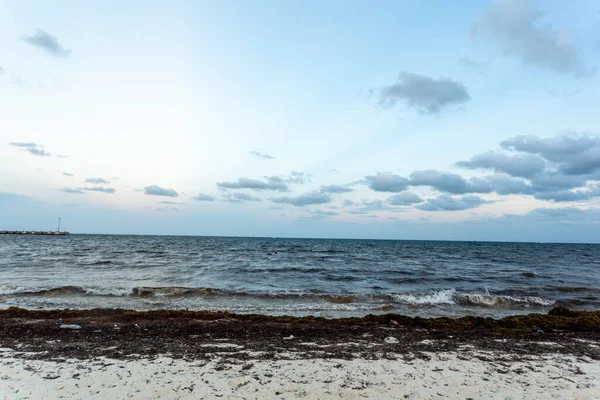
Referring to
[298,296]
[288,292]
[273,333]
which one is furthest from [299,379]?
[288,292]

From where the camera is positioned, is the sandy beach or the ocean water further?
the ocean water

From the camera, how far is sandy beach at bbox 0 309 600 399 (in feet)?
17.8

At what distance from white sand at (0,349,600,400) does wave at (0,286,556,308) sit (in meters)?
8.76

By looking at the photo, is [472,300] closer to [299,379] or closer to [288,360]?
[288,360]

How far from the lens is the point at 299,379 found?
19.1ft

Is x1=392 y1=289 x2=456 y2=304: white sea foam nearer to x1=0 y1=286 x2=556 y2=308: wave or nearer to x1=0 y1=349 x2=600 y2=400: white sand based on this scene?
x1=0 y1=286 x2=556 y2=308: wave

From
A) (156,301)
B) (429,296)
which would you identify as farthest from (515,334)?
(156,301)

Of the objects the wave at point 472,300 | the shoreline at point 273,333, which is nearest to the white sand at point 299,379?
the shoreline at point 273,333

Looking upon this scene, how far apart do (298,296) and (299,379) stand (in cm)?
1077

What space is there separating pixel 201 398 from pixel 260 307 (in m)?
8.94

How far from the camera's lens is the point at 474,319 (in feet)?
35.9

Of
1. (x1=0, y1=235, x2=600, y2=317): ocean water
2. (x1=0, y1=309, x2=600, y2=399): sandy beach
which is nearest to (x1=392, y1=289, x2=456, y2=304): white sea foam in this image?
(x1=0, y1=235, x2=600, y2=317): ocean water

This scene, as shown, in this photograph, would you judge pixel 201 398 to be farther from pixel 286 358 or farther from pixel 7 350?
pixel 7 350

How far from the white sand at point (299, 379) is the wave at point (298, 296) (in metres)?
8.76
